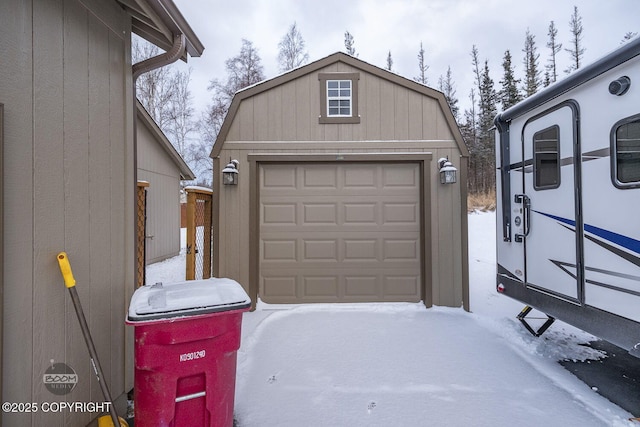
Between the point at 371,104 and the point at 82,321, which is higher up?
the point at 371,104

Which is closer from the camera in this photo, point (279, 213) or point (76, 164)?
point (76, 164)

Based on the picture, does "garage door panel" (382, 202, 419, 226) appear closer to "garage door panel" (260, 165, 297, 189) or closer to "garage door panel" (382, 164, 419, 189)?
"garage door panel" (382, 164, 419, 189)

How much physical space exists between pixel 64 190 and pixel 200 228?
10.6ft

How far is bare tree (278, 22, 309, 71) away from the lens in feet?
51.2

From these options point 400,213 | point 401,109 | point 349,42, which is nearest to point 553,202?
point 400,213

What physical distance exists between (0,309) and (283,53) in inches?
659

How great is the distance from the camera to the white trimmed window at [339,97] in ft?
15.2

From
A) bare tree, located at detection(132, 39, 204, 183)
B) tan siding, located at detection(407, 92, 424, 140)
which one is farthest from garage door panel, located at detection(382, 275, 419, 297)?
bare tree, located at detection(132, 39, 204, 183)

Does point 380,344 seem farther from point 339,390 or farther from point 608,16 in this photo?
point 608,16

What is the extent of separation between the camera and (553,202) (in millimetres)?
2885

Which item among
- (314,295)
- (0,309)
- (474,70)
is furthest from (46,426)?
(474,70)

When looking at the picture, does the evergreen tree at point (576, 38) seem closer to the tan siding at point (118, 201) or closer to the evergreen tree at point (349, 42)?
the evergreen tree at point (349, 42)

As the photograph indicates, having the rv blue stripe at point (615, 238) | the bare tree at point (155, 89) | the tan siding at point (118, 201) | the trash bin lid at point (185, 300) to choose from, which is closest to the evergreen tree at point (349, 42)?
the bare tree at point (155, 89)

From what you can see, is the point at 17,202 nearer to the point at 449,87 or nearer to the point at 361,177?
→ the point at 361,177
